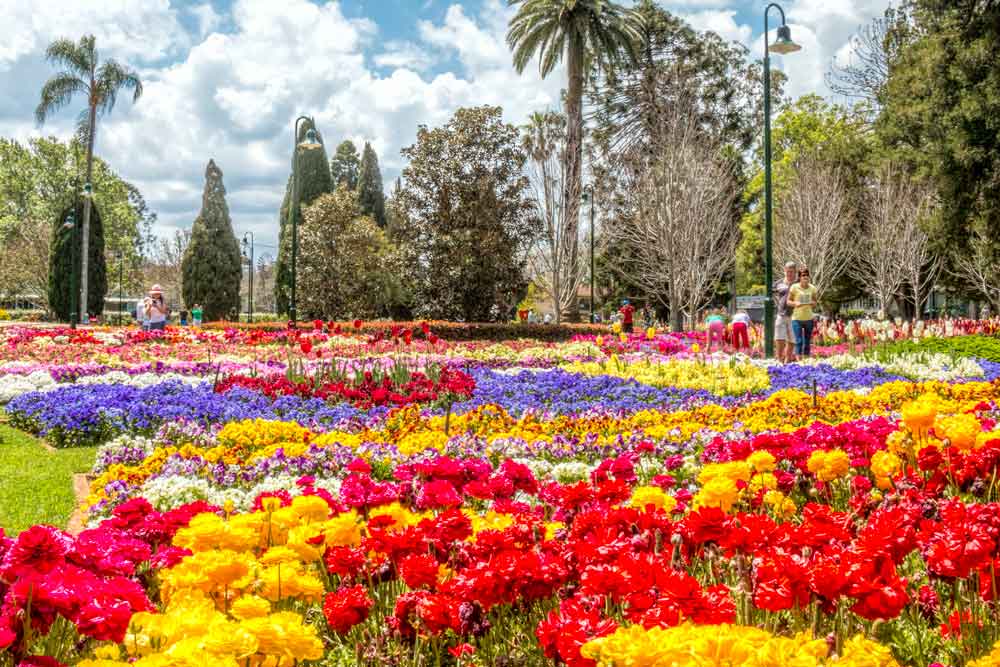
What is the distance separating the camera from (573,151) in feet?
78.5

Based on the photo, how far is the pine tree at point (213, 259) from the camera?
145 ft

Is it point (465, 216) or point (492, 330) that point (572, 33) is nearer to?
point (465, 216)

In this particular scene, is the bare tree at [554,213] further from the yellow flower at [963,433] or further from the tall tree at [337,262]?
the yellow flower at [963,433]

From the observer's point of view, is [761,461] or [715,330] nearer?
[761,461]

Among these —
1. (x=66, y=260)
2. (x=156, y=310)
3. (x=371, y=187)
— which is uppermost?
(x=371, y=187)

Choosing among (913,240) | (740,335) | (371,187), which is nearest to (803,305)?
(740,335)

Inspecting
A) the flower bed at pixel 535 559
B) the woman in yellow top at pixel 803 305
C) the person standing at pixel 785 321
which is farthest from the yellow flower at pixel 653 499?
the person standing at pixel 785 321

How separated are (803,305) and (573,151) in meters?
11.9

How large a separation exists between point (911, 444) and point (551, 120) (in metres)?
21.2

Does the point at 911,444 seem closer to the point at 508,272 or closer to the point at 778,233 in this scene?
the point at 508,272

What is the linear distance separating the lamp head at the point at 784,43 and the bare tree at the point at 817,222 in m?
16.5

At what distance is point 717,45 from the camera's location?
132ft

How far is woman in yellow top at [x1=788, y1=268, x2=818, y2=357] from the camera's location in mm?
13344

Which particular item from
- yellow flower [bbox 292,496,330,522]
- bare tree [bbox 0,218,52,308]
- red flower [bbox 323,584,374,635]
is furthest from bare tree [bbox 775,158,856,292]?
bare tree [bbox 0,218,52,308]
